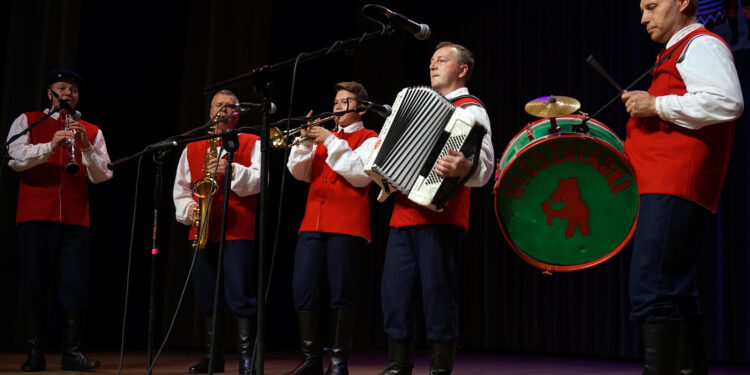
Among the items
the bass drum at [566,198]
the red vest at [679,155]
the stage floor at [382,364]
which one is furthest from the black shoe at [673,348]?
the stage floor at [382,364]

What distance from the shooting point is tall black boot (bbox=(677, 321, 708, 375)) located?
2.56m

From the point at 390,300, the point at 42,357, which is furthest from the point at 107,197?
the point at 390,300

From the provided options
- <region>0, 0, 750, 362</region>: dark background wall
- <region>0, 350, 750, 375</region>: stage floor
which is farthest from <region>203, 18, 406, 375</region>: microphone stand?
<region>0, 0, 750, 362</region>: dark background wall

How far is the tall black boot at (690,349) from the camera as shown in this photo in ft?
8.41

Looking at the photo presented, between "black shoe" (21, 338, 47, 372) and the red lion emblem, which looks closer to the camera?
the red lion emblem

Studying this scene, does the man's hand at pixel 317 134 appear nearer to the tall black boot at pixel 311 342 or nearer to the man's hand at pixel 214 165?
the man's hand at pixel 214 165

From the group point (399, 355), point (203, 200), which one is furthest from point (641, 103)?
point (203, 200)

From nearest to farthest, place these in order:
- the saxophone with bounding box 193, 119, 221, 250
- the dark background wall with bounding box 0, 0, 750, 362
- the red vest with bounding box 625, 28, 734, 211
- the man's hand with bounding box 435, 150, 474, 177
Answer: the red vest with bounding box 625, 28, 734, 211 → the man's hand with bounding box 435, 150, 474, 177 → the saxophone with bounding box 193, 119, 221, 250 → the dark background wall with bounding box 0, 0, 750, 362

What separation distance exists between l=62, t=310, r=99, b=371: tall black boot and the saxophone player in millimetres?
631

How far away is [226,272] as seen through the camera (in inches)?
169

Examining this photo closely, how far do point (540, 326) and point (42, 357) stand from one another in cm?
403

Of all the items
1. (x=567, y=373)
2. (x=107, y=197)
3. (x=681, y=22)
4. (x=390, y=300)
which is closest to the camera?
(x=681, y=22)

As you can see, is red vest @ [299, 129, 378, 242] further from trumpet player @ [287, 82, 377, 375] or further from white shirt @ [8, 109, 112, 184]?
white shirt @ [8, 109, 112, 184]

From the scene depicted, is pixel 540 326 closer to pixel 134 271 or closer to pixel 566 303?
pixel 566 303
